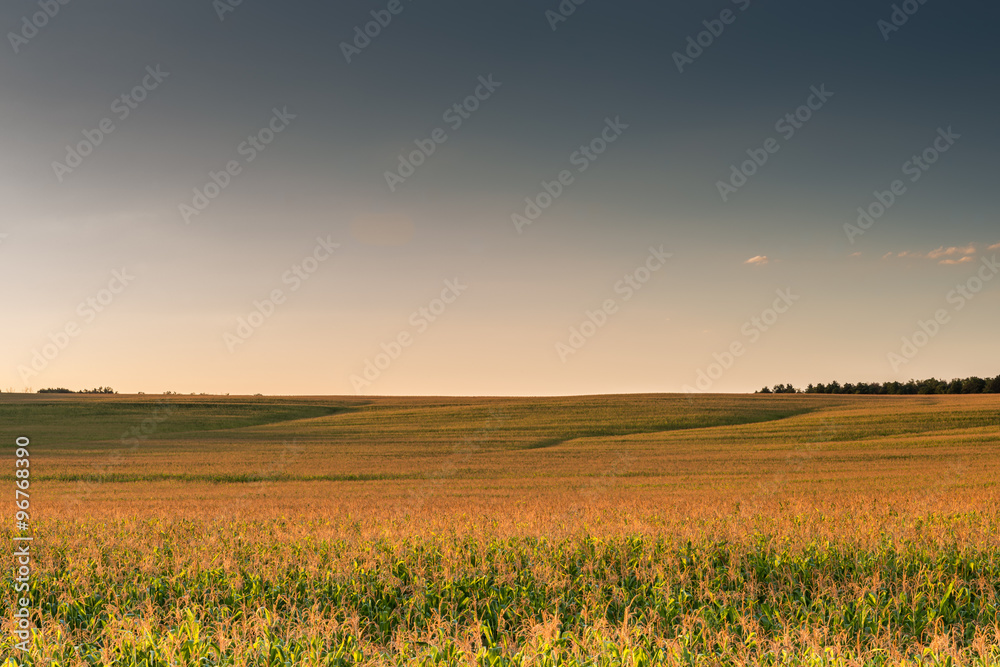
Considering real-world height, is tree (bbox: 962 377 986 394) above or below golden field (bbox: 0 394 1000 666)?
above

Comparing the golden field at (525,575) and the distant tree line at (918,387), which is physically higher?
the distant tree line at (918,387)

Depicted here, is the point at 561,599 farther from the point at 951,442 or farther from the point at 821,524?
the point at 951,442

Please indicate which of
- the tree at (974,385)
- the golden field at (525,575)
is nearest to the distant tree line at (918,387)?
the tree at (974,385)

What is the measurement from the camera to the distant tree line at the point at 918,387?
315 ft

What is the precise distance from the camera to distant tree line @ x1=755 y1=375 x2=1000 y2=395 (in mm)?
96062

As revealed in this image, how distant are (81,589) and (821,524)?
39.8ft

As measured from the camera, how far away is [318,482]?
96.6 ft

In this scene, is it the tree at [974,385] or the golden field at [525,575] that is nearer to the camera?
the golden field at [525,575]

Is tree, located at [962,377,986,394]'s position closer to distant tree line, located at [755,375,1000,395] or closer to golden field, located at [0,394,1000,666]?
distant tree line, located at [755,375,1000,395]

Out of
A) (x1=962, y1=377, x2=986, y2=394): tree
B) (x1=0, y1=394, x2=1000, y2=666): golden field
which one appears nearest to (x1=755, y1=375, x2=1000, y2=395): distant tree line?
(x1=962, y1=377, x2=986, y2=394): tree

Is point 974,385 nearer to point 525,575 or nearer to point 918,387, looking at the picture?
point 918,387

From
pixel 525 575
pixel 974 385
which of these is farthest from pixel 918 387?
pixel 525 575

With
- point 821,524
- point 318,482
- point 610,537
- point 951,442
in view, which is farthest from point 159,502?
point 951,442

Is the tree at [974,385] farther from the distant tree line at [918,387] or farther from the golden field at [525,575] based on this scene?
the golden field at [525,575]
